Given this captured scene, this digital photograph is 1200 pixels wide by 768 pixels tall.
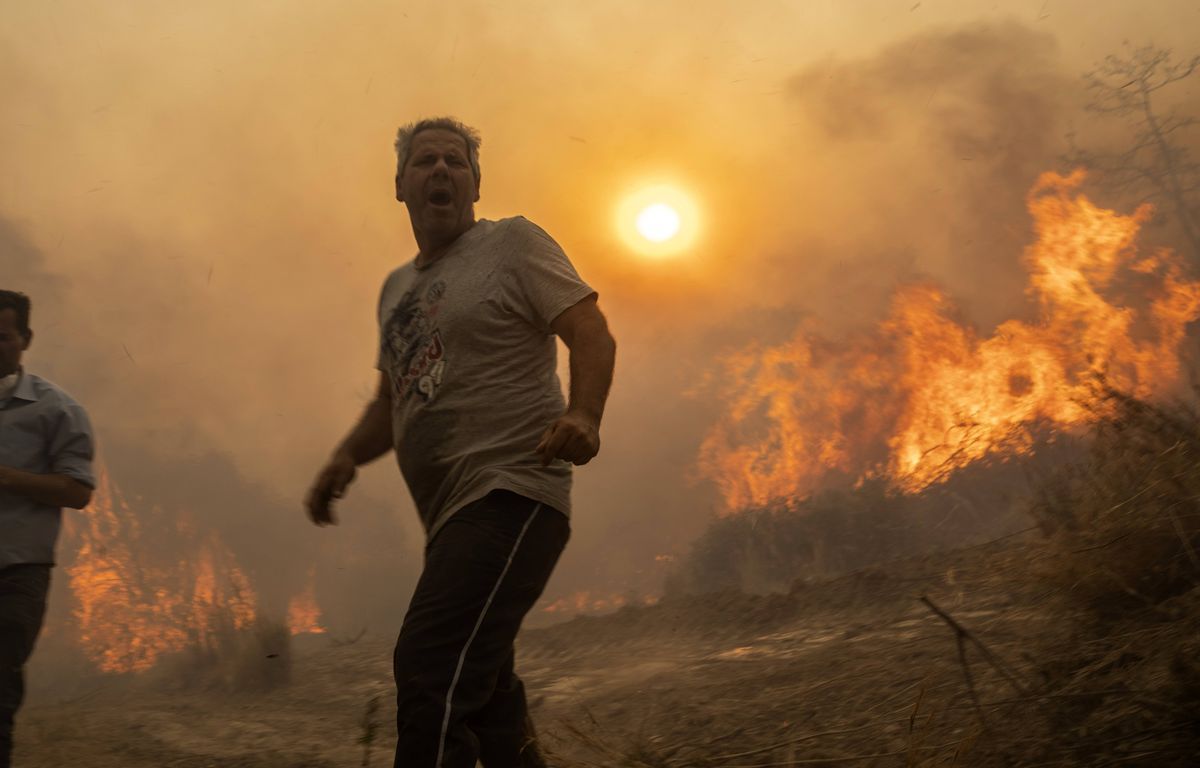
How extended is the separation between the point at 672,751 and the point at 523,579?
1.90 meters

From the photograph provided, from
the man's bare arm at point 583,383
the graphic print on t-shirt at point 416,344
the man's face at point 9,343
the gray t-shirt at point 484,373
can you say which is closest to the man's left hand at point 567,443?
the man's bare arm at point 583,383

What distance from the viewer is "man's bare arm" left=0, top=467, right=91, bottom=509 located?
2.94 meters

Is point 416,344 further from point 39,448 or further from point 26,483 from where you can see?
point 39,448

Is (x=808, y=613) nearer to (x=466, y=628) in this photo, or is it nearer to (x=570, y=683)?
(x=570, y=683)

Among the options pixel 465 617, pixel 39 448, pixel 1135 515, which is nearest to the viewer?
pixel 465 617

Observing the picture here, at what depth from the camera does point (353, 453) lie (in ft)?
8.78

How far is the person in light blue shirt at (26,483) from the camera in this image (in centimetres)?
277

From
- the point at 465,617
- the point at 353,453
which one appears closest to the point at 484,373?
the point at 465,617

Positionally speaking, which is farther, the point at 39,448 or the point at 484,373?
the point at 39,448

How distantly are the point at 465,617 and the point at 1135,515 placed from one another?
299cm

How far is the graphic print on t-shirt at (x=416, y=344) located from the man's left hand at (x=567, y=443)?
437mm

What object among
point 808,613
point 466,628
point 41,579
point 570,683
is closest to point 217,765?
point 41,579

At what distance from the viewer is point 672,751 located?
134 inches

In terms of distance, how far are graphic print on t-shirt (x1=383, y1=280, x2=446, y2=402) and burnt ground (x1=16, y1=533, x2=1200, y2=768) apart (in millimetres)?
906
